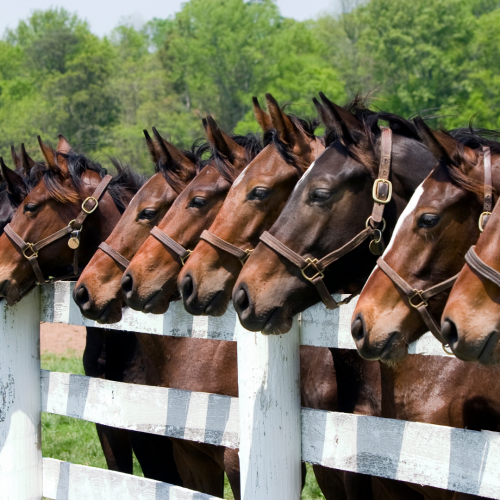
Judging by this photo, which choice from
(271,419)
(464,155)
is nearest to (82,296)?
(271,419)

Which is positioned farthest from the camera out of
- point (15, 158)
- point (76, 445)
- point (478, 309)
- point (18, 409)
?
point (76, 445)

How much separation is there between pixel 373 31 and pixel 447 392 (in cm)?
4883

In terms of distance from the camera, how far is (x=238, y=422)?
3.15 meters

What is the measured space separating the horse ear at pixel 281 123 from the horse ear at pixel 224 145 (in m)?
0.58

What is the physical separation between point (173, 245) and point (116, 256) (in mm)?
553

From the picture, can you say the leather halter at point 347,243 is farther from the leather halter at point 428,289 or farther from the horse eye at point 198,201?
the horse eye at point 198,201

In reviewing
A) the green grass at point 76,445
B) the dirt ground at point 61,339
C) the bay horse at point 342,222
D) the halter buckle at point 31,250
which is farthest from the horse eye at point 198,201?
the dirt ground at point 61,339

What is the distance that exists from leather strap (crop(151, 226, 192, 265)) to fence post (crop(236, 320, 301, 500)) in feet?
3.65

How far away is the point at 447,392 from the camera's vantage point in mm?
3260

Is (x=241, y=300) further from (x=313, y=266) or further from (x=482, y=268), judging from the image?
(x=482, y=268)

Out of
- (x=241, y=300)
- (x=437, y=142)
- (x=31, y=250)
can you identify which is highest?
(x=437, y=142)

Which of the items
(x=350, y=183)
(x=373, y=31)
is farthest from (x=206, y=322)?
(x=373, y=31)

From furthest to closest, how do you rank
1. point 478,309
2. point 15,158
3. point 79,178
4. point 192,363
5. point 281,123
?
point 15,158 < point 79,178 < point 192,363 < point 281,123 < point 478,309

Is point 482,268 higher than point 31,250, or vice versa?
point 31,250
